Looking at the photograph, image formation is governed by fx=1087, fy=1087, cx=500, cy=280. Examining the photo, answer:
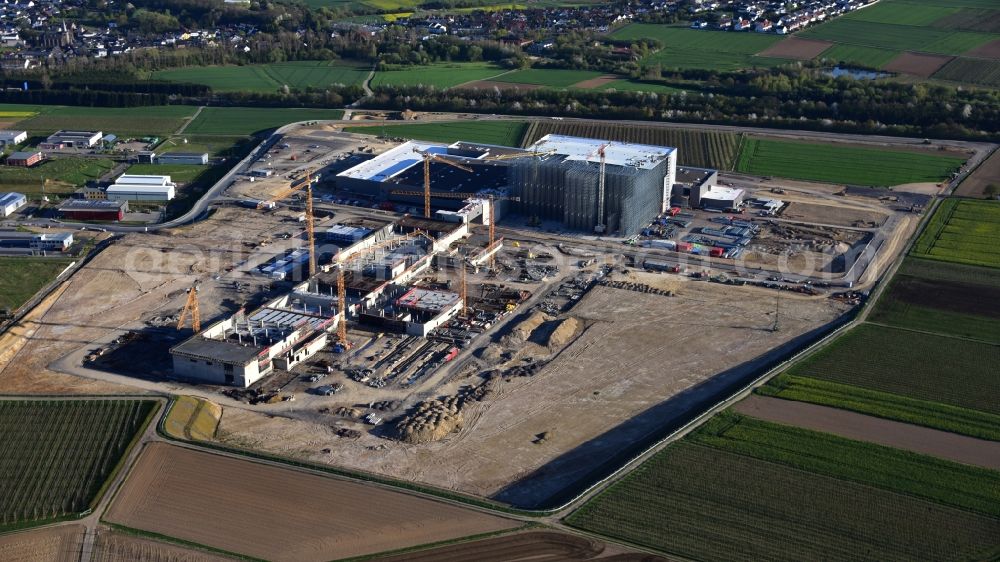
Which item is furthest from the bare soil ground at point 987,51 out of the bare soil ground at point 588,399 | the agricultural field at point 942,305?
the bare soil ground at point 588,399

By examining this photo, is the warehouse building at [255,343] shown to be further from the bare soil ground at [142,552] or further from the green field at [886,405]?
the green field at [886,405]

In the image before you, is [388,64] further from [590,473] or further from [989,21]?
[590,473]

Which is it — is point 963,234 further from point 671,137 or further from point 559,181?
point 671,137

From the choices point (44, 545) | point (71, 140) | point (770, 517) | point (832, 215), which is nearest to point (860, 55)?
point (832, 215)

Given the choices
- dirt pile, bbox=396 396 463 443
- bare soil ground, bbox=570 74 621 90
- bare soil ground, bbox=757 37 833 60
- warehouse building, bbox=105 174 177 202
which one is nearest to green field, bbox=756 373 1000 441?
dirt pile, bbox=396 396 463 443

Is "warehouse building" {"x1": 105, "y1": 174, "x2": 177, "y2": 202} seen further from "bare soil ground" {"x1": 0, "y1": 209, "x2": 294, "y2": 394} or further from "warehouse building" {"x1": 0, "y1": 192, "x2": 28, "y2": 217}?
"bare soil ground" {"x1": 0, "y1": 209, "x2": 294, "y2": 394}

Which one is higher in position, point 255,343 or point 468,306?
point 468,306
